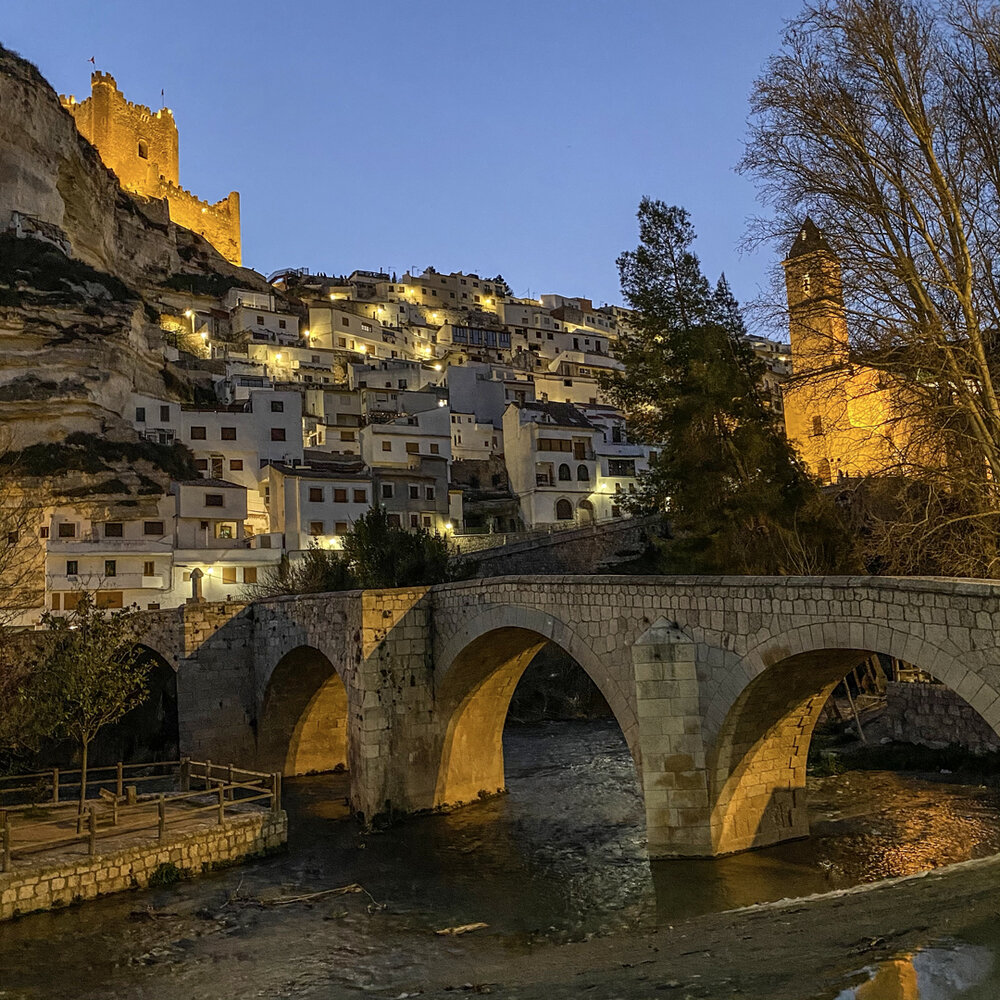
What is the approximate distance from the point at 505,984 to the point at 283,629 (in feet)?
48.7

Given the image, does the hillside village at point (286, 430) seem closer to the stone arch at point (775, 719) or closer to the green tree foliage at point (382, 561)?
the green tree foliage at point (382, 561)

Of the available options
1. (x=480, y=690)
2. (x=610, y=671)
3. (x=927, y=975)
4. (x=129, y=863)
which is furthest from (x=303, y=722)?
(x=927, y=975)

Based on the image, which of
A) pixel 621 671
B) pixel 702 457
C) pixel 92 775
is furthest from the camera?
pixel 92 775

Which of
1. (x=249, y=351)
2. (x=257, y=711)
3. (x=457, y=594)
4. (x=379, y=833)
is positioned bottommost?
(x=379, y=833)

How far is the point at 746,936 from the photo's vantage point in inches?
394

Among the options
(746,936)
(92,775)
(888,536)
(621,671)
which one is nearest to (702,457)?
(621,671)

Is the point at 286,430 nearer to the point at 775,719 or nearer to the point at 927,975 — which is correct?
the point at 775,719

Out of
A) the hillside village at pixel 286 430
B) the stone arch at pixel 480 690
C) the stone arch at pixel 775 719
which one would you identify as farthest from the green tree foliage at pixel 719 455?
the stone arch at pixel 775 719

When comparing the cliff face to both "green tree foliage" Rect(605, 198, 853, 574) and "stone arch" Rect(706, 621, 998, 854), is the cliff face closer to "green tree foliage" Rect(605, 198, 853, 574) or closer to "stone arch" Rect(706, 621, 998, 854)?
"green tree foliage" Rect(605, 198, 853, 574)

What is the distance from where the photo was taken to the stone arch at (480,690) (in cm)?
1686

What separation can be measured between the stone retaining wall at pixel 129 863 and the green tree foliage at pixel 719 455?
492 inches

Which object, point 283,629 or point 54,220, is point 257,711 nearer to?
point 283,629

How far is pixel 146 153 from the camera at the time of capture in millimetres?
88812

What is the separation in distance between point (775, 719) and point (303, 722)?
16052 millimetres
